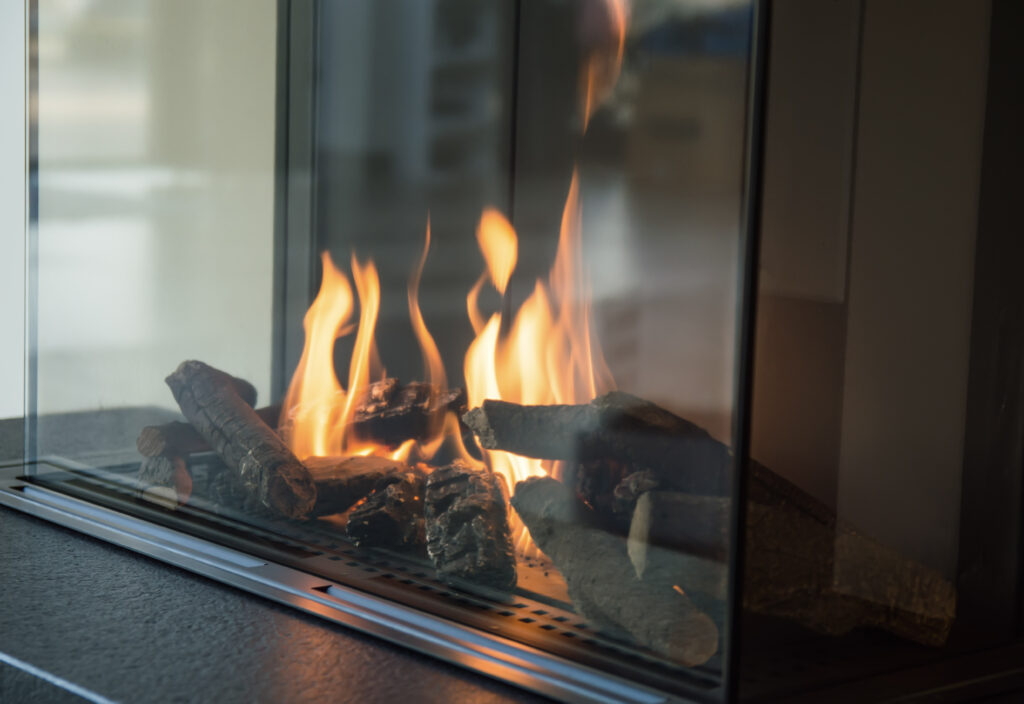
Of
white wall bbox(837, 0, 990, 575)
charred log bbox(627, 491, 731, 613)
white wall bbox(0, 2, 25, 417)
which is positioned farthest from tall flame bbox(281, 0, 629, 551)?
white wall bbox(0, 2, 25, 417)

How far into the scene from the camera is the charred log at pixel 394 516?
1.23 m

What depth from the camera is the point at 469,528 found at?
3.77 feet

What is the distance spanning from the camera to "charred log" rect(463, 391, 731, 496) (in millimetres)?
930

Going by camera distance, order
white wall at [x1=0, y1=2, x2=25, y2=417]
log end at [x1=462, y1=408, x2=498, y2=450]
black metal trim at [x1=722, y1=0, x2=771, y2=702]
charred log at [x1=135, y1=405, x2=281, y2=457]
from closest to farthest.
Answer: black metal trim at [x1=722, y1=0, x2=771, y2=702], log end at [x1=462, y1=408, x2=498, y2=450], charred log at [x1=135, y1=405, x2=281, y2=457], white wall at [x1=0, y1=2, x2=25, y2=417]

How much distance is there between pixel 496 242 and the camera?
1104 millimetres

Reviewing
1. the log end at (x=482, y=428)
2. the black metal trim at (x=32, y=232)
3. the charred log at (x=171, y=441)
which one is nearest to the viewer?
the log end at (x=482, y=428)

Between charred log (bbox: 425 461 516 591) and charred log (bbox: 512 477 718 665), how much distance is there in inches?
1.4

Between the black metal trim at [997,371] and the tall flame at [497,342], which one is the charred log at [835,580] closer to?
the black metal trim at [997,371]

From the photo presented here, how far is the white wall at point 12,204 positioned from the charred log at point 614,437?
187cm

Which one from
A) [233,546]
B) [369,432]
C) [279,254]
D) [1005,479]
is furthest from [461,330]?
[1005,479]

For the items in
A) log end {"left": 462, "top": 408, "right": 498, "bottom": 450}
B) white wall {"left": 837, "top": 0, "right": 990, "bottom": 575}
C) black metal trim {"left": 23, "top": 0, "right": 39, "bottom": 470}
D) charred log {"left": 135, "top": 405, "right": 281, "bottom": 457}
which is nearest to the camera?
white wall {"left": 837, "top": 0, "right": 990, "bottom": 575}

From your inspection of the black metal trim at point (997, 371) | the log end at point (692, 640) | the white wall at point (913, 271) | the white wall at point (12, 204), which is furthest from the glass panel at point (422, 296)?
the white wall at point (12, 204)

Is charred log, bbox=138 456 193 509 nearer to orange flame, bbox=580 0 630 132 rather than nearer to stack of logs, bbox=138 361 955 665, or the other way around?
stack of logs, bbox=138 361 955 665

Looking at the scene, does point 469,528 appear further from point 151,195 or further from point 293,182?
point 151,195
